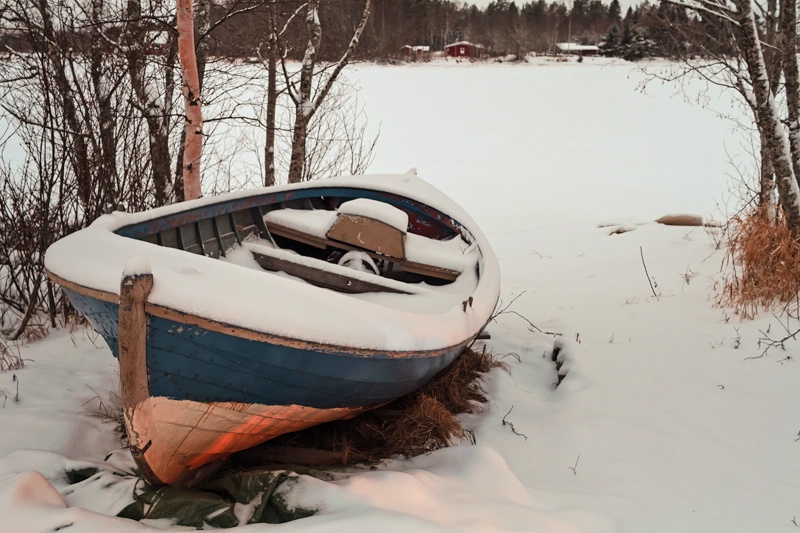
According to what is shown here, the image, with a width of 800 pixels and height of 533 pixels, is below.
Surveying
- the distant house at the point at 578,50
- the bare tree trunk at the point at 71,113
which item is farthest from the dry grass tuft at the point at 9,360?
the distant house at the point at 578,50

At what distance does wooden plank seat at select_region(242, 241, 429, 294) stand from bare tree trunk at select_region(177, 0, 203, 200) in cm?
156

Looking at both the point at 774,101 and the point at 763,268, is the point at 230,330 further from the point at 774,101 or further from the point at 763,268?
the point at 774,101

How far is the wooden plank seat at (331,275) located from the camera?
329 centimetres

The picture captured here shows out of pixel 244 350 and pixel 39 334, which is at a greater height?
pixel 244 350

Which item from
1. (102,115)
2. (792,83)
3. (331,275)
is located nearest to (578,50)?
(792,83)

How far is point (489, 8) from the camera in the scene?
231ft

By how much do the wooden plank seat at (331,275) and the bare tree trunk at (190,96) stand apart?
1557mm

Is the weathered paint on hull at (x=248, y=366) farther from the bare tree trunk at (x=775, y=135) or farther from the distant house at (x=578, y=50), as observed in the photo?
the distant house at (x=578, y=50)

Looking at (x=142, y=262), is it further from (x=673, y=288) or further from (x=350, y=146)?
(x=350, y=146)

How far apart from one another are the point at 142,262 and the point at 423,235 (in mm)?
3155

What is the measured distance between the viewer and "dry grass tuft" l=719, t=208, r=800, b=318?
4359mm

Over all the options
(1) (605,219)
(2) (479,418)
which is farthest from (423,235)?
(1) (605,219)

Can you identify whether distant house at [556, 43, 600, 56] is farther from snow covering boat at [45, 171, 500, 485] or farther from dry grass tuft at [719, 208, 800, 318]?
snow covering boat at [45, 171, 500, 485]

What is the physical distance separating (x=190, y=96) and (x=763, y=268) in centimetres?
473
